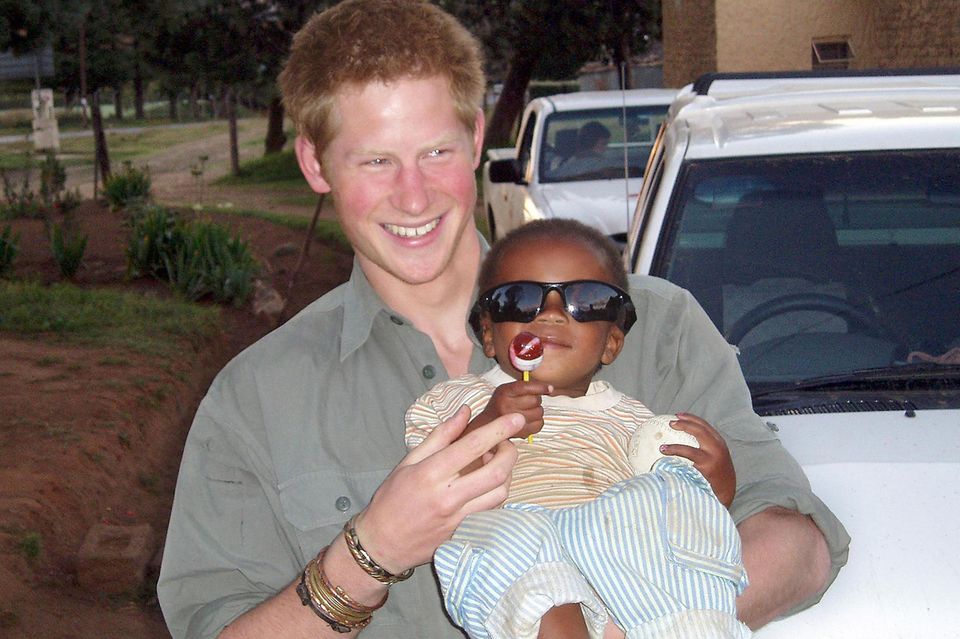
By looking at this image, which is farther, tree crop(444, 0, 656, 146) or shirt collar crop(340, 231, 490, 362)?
tree crop(444, 0, 656, 146)

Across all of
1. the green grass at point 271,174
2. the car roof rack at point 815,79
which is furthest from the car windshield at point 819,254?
the green grass at point 271,174

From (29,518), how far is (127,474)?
1.17 metres

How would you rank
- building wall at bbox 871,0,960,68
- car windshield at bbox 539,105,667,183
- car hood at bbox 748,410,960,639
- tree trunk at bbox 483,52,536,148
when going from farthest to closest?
tree trunk at bbox 483,52,536,148, building wall at bbox 871,0,960,68, car windshield at bbox 539,105,667,183, car hood at bbox 748,410,960,639

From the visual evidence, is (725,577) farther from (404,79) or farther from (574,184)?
(574,184)

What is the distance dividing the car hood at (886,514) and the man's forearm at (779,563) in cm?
22

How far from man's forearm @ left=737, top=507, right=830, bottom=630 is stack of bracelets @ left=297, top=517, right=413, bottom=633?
585 millimetres

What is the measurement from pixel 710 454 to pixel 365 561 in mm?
614

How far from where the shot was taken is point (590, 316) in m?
2.38

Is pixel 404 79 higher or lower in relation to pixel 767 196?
higher

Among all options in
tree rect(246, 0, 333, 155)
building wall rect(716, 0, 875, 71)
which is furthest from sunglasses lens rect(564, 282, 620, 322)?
tree rect(246, 0, 333, 155)

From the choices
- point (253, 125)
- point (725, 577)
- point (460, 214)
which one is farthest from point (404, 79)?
point (253, 125)

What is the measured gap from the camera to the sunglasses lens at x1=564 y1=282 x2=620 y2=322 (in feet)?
7.80

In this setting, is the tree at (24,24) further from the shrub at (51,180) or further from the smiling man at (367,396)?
the smiling man at (367,396)

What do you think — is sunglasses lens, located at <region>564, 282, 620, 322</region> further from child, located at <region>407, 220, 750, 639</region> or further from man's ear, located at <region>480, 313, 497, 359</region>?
man's ear, located at <region>480, 313, 497, 359</region>
